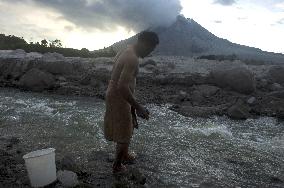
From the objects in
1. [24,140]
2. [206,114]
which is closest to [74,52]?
[206,114]

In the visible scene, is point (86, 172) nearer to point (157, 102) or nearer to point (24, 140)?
point (24, 140)

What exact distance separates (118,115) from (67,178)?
3.49ft

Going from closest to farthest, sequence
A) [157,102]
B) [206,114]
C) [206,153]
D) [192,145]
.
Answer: [206,153]
[192,145]
[206,114]
[157,102]

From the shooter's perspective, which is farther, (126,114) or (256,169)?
(256,169)

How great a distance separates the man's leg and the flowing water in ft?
1.56

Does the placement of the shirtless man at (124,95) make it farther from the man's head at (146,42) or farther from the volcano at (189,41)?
the volcano at (189,41)

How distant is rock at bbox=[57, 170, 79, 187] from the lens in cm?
575

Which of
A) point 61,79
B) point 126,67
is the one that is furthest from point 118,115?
point 61,79

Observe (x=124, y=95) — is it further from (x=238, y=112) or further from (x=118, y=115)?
(x=238, y=112)

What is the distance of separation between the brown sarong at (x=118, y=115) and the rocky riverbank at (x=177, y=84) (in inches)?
237

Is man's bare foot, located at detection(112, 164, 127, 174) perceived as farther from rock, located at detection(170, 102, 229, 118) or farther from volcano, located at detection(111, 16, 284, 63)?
volcano, located at detection(111, 16, 284, 63)

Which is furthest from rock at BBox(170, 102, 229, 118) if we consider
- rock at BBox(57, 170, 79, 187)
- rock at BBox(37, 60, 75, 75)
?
rock at BBox(57, 170, 79, 187)

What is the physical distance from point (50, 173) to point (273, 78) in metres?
13.1

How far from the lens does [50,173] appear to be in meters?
5.64
